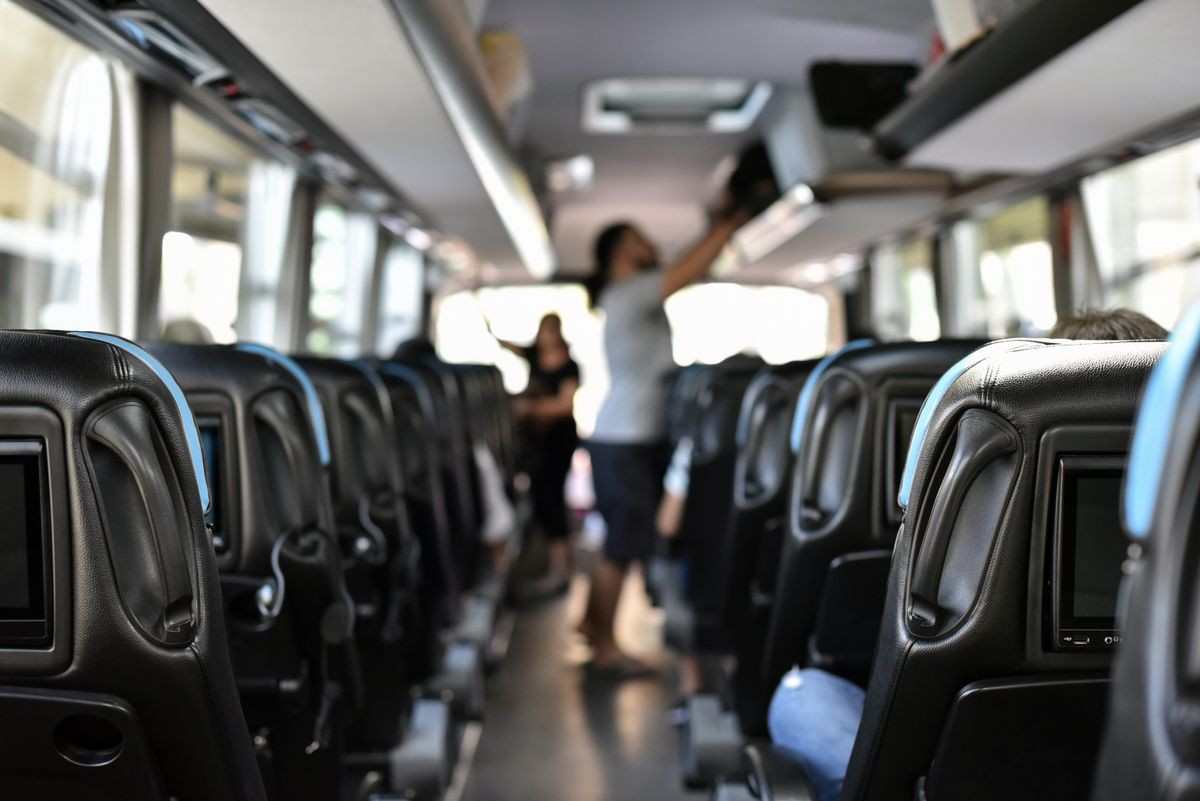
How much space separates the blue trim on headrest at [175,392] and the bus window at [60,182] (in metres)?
2.28

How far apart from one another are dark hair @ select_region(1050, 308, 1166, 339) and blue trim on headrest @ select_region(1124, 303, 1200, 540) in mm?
1071

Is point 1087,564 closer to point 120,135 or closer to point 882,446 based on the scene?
point 882,446

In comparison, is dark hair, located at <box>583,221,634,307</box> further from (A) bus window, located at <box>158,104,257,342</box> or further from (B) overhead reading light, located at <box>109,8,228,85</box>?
(B) overhead reading light, located at <box>109,8,228,85</box>

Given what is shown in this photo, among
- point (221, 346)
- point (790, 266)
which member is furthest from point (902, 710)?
point (790, 266)

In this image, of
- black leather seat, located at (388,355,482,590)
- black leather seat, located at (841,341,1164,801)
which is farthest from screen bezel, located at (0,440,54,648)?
black leather seat, located at (388,355,482,590)

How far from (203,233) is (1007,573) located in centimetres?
443

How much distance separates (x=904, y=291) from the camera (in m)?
9.89

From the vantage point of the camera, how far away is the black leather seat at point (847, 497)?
8.57 feet

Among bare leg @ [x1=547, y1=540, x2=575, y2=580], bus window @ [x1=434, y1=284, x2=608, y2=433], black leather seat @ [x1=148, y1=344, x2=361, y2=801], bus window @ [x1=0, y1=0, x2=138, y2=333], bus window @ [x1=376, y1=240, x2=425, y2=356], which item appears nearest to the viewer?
black leather seat @ [x1=148, y1=344, x2=361, y2=801]

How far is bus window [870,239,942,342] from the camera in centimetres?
912

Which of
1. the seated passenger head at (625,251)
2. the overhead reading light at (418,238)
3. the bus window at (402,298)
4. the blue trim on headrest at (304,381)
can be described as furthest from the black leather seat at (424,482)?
the bus window at (402,298)

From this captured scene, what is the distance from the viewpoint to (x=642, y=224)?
1330 cm

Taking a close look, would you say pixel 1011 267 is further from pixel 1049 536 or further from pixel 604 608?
pixel 1049 536

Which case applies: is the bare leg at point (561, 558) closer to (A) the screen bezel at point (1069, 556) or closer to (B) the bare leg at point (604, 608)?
(B) the bare leg at point (604, 608)
